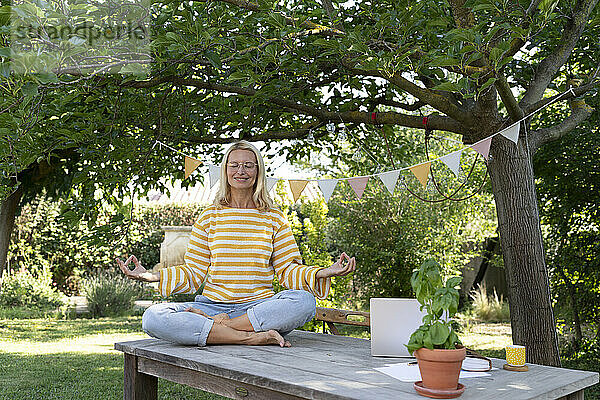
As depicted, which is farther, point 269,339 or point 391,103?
point 391,103

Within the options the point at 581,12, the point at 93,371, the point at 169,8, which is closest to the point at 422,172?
the point at 581,12

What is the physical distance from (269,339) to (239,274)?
0.43 metres

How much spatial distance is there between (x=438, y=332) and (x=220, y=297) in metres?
1.43

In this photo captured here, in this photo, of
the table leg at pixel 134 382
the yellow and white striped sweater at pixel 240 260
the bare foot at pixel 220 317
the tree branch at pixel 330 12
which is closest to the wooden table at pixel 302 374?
the table leg at pixel 134 382

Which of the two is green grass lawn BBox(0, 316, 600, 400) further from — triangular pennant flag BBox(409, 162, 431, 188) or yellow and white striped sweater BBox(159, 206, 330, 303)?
triangular pennant flag BBox(409, 162, 431, 188)

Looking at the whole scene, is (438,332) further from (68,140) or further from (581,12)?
(68,140)

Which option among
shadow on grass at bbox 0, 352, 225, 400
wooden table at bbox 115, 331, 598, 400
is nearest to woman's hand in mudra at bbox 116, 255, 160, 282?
wooden table at bbox 115, 331, 598, 400

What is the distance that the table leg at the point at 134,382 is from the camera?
8.85ft

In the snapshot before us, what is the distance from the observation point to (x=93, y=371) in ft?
15.7

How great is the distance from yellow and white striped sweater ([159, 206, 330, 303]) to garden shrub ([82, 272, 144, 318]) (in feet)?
18.8

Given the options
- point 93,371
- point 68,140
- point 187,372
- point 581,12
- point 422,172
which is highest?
point 581,12

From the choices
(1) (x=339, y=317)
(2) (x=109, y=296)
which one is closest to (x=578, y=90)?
(1) (x=339, y=317)

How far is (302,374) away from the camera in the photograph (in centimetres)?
198

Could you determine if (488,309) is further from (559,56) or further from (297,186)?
(297,186)
